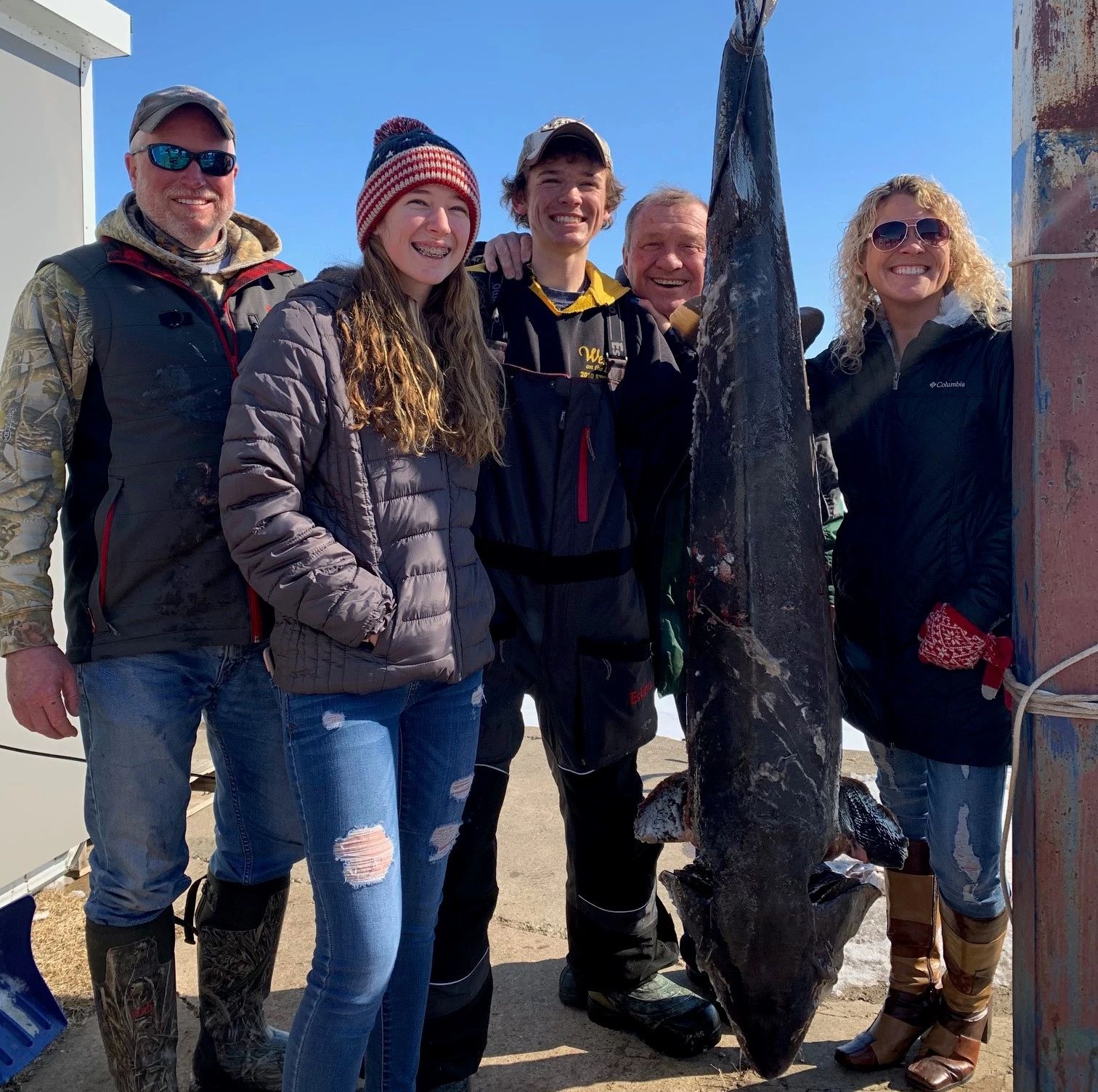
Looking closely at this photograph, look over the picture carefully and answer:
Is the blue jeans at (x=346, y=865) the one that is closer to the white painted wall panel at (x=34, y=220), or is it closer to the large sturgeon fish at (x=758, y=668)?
the large sturgeon fish at (x=758, y=668)

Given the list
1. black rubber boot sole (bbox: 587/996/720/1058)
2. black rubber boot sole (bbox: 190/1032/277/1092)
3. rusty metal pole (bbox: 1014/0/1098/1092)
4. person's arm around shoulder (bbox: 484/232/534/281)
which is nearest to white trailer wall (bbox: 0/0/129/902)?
black rubber boot sole (bbox: 190/1032/277/1092)

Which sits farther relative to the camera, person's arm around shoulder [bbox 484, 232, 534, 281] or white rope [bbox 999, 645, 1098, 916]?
person's arm around shoulder [bbox 484, 232, 534, 281]

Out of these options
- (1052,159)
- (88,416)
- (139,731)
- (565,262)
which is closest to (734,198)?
(565,262)

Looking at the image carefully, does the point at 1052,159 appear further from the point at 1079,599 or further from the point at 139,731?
the point at 139,731

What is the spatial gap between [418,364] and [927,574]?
1.59 meters

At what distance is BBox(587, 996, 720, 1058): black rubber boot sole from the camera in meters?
2.93

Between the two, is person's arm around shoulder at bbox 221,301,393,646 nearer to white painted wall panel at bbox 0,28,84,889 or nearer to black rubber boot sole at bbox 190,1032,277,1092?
black rubber boot sole at bbox 190,1032,277,1092

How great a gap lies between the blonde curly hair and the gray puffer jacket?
1.47 m

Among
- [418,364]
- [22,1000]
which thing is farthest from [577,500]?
[22,1000]

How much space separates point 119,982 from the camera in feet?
7.79

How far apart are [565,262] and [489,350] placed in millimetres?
590

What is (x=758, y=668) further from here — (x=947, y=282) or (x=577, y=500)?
(x=947, y=282)

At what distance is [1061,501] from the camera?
80.4 inches

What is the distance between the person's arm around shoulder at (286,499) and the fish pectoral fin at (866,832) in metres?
1.35
